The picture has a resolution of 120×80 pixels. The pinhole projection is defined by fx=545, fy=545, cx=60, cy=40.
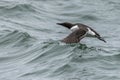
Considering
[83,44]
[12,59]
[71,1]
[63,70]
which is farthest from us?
[71,1]

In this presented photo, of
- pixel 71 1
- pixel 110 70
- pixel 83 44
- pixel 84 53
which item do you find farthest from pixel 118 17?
pixel 110 70

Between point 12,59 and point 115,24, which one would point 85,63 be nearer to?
point 12,59

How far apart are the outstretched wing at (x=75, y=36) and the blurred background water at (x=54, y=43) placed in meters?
0.31

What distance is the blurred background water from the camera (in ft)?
39.1

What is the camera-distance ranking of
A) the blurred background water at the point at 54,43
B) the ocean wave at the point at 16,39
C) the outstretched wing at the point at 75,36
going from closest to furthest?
the blurred background water at the point at 54,43 → the outstretched wing at the point at 75,36 → the ocean wave at the point at 16,39

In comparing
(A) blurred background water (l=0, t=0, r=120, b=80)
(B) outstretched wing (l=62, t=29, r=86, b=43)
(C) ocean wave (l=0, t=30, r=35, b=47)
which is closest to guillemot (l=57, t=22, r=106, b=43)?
(B) outstretched wing (l=62, t=29, r=86, b=43)

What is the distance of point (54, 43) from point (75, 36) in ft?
3.66

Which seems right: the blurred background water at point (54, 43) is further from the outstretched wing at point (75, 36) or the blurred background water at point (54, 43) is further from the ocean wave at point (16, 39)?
the outstretched wing at point (75, 36)

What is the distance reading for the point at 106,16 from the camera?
61.2ft

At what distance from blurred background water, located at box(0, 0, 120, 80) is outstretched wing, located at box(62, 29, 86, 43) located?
31 centimetres

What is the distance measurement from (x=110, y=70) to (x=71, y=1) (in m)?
8.98

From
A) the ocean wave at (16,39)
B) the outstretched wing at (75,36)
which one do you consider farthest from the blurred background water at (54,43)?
the outstretched wing at (75,36)

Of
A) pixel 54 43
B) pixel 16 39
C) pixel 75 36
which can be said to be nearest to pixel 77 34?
pixel 75 36

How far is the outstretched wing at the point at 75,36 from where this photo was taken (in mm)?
13172
